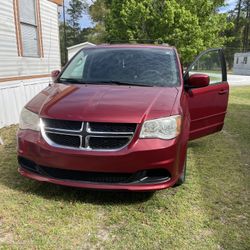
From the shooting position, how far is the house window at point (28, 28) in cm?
833

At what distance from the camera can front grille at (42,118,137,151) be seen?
3141 millimetres

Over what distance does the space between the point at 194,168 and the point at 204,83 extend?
1.16 metres

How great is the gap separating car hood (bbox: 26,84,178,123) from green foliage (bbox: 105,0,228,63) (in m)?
16.0

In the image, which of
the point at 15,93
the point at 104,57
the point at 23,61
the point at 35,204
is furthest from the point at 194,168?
the point at 23,61

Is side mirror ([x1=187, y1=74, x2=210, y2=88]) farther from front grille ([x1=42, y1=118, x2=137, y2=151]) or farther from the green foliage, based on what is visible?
the green foliage

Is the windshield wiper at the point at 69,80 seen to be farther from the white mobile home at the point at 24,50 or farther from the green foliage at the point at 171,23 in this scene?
the green foliage at the point at 171,23

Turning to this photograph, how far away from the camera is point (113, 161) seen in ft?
10.2

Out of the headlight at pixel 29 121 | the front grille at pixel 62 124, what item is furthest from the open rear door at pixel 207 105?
the headlight at pixel 29 121

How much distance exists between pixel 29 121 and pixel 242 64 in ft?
139

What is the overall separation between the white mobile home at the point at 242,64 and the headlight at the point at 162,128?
39.7m

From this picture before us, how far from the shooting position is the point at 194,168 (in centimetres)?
464

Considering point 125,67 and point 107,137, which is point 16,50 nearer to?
point 125,67

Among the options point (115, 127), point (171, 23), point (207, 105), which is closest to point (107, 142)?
point (115, 127)

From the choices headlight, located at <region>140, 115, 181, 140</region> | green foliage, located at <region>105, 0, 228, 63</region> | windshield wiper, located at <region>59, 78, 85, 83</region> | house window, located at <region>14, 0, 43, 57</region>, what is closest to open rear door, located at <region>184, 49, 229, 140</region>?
headlight, located at <region>140, 115, 181, 140</region>
